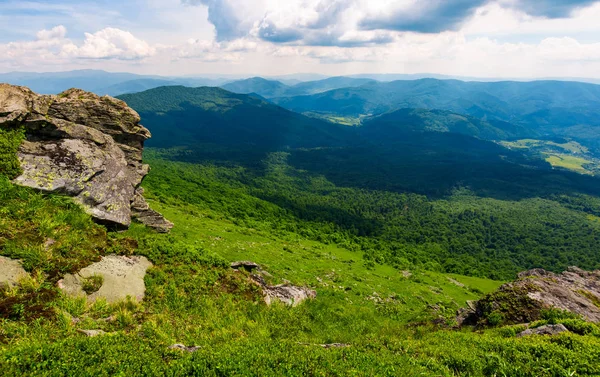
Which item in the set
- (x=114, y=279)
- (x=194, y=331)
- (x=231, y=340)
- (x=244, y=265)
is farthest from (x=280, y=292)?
(x=114, y=279)

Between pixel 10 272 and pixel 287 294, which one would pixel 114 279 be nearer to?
pixel 10 272

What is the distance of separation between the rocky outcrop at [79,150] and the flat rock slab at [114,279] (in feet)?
17.5

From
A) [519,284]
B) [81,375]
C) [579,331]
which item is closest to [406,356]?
[579,331]

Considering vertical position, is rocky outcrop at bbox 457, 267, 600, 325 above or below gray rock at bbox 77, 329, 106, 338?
below

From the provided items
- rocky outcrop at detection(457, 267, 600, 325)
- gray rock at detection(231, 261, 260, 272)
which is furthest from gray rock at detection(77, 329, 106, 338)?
rocky outcrop at detection(457, 267, 600, 325)

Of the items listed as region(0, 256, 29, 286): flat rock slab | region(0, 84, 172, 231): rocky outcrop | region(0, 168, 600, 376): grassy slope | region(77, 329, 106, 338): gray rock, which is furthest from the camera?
region(0, 84, 172, 231): rocky outcrop

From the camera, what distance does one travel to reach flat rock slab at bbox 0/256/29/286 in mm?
11894

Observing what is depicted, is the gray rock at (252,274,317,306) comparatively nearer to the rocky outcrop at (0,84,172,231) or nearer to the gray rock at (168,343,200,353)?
the gray rock at (168,343,200,353)

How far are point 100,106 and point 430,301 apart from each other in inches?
1605

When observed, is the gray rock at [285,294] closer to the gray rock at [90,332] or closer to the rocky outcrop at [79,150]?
the gray rock at [90,332]

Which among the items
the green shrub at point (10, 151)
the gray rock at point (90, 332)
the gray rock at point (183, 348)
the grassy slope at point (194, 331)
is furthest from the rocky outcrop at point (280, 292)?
the green shrub at point (10, 151)

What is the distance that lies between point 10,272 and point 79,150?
13.1 metres

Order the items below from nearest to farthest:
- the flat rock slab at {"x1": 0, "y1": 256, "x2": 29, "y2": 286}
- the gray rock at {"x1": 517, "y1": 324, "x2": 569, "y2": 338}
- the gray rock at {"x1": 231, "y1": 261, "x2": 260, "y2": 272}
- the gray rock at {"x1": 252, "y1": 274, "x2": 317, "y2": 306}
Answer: the flat rock slab at {"x1": 0, "y1": 256, "x2": 29, "y2": 286} < the gray rock at {"x1": 517, "y1": 324, "x2": 569, "y2": 338} < the gray rock at {"x1": 252, "y1": 274, "x2": 317, "y2": 306} < the gray rock at {"x1": 231, "y1": 261, "x2": 260, "y2": 272}

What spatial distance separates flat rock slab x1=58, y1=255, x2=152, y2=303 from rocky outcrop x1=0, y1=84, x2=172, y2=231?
17.5 ft
